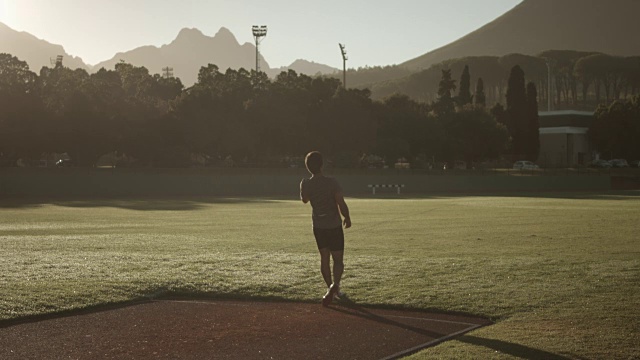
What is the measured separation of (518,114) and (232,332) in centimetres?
11314

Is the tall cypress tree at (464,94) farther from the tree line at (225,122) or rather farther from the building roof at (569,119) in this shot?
the tree line at (225,122)

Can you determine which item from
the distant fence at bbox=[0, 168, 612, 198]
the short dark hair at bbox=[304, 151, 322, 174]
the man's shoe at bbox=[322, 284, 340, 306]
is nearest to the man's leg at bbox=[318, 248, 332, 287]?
the man's shoe at bbox=[322, 284, 340, 306]

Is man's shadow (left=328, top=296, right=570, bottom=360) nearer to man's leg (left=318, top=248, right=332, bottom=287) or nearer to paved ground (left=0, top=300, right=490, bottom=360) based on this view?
paved ground (left=0, top=300, right=490, bottom=360)

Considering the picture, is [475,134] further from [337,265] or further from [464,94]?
[337,265]

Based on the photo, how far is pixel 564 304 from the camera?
487 inches

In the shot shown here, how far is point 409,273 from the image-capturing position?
1578 cm

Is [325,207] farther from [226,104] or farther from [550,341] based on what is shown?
[226,104]

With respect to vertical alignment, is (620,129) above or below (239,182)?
above

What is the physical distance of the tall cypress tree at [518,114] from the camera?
118812 millimetres

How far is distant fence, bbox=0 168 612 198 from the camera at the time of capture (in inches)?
2771

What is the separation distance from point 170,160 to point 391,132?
29625 mm

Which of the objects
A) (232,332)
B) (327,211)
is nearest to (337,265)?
(327,211)

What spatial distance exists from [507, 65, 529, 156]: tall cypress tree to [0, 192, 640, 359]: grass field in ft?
302

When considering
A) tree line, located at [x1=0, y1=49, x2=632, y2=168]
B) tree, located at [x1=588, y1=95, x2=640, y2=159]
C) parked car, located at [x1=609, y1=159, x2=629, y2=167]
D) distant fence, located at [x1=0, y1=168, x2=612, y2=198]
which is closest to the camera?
distant fence, located at [x1=0, y1=168, x2=612, y2=198]
